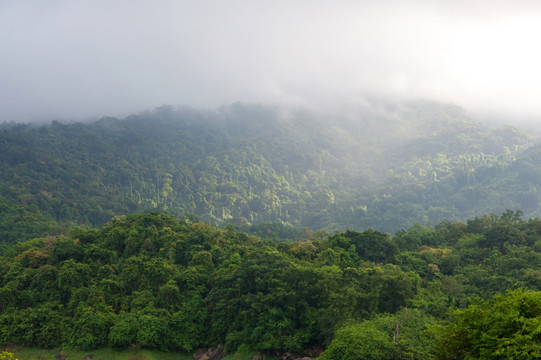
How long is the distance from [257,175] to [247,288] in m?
120

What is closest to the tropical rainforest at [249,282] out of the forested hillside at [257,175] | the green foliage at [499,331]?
the green foliage at [499,331]

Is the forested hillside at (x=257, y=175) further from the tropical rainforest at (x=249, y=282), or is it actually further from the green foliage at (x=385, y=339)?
the green foliage at (x=385, y=339)

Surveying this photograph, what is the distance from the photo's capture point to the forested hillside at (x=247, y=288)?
33.4 m

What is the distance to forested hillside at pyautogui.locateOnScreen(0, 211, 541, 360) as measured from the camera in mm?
33406

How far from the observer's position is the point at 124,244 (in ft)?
163

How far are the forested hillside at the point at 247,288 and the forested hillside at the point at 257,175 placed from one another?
105 feet

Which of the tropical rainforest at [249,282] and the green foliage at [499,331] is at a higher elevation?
the green foliage at [499,331]

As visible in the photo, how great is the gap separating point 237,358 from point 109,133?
144580 millimetres

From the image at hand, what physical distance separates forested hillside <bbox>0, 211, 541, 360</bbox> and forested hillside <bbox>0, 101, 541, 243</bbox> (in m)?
32.0

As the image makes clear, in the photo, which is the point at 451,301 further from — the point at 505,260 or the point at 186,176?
the point at 186,176

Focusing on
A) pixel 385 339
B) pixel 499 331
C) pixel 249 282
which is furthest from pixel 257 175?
pixel 499 331

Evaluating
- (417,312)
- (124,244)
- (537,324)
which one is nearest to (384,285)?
(417,312)

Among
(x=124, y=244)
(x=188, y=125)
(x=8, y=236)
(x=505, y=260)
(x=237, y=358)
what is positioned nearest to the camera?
(x=237, y=358)

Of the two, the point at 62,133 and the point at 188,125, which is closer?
the point at 62,133
